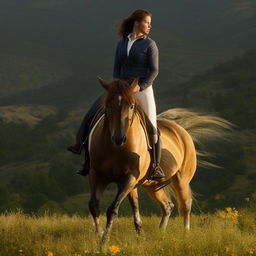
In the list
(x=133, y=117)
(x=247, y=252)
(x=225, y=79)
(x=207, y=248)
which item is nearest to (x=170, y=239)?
(x=207, y=248)

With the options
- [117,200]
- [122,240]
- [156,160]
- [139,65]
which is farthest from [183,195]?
[139,65]

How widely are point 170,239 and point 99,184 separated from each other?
1.29 meters

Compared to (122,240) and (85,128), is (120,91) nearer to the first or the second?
(85,128)

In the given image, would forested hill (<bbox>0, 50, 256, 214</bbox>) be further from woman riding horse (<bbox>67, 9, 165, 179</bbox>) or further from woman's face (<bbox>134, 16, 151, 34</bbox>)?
woman's face (<bbox>134, 16, 151, 34</bbox>)

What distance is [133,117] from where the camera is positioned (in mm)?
7195

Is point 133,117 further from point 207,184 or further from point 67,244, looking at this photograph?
point 207,184

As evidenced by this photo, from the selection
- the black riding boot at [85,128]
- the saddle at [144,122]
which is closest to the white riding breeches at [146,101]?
the saddle at [144,122]

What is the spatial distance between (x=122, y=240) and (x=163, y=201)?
2.43 meters

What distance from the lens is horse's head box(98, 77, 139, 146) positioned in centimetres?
672

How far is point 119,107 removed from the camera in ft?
22.2

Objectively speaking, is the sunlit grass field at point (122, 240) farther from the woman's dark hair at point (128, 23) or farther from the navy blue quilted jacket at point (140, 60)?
the woman's dark hair at point (128, 23)

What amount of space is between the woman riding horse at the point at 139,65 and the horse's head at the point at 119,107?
26.2 inches

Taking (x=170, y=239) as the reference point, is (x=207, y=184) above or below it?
below

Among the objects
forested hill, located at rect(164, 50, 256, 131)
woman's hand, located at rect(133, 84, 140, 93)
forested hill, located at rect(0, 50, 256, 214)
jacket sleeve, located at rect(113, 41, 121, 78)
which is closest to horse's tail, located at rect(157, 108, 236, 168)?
jacket sleeve, located at rect(113, 41, 121, 78)
